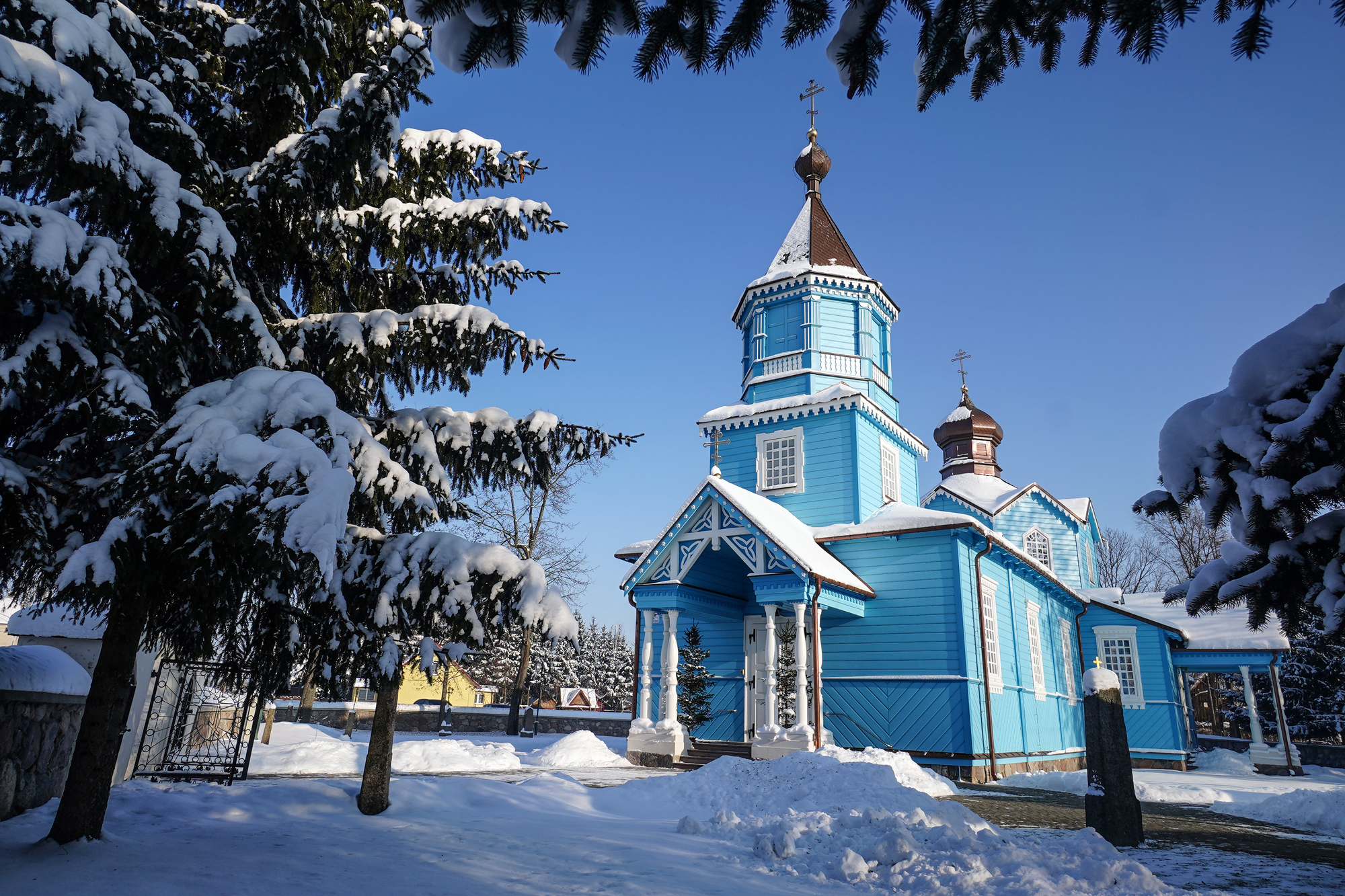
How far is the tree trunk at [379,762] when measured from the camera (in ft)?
23.7

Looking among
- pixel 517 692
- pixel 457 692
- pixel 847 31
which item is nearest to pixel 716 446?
pixel 517 692

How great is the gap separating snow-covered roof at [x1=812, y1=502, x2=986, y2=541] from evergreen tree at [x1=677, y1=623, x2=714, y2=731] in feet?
11.8

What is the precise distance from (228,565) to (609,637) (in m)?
56.3

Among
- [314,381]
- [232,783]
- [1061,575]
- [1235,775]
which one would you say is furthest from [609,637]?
[314,381]

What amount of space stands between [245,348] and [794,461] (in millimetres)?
15089

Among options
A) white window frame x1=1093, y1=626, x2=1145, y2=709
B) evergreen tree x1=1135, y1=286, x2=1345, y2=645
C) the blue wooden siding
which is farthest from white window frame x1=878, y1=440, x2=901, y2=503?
evergreen tree x1=1135, y1=286, x2=1345, y2=645

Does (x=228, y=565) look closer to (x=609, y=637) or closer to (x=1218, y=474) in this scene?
(x=1218, y=474)

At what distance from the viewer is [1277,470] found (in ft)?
10.2

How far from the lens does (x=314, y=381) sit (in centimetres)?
545

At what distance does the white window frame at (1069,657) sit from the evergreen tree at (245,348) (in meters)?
19.4

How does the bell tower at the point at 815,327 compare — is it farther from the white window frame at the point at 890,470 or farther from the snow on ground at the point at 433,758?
the snow on ground at the point at 433,758

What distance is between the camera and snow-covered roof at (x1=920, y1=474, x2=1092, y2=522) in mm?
26359

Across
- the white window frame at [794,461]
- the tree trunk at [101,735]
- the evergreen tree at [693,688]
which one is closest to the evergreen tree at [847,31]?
the tree trunk at [101,735]

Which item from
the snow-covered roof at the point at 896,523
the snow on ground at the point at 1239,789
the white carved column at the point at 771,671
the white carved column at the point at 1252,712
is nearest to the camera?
the snow on ground at the point at 1239,789
